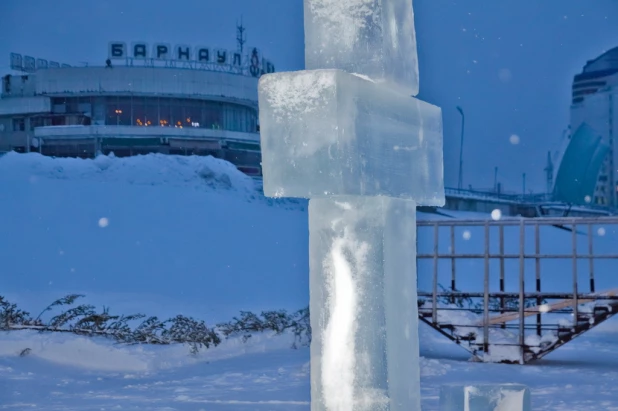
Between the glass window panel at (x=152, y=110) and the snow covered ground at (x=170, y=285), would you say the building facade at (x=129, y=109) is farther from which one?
the snow covered ground at (x=170, y=285)

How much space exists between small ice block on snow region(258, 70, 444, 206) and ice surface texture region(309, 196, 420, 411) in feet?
0.46

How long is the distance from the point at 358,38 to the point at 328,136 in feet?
1.65

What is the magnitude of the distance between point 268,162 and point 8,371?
830 centimetres

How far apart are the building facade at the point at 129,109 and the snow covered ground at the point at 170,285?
5.89 metres

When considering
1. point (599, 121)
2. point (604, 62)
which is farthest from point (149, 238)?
point (604, 62)

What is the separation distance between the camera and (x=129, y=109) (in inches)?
1459

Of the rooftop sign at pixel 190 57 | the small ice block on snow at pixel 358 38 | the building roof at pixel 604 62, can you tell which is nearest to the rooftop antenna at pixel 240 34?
the rooftop sign at pixel 190 57

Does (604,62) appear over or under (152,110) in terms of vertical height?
over

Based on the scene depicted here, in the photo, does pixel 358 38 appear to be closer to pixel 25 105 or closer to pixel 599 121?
pixel 25 105

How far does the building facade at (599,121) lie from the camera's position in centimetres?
3328

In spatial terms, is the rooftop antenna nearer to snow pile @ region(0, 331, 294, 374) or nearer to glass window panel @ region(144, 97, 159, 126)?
glass window panel @ region(144, 97, 159, 126)

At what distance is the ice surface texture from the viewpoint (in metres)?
3.22

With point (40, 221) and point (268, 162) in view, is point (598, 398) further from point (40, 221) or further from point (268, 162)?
point (40, 221)

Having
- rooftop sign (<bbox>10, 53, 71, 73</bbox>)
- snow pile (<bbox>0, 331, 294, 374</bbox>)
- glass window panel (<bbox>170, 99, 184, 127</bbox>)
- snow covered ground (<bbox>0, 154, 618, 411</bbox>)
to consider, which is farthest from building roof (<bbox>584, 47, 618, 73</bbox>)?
snow pile (<bbox>0, 331, 294, 374</bbox>)
